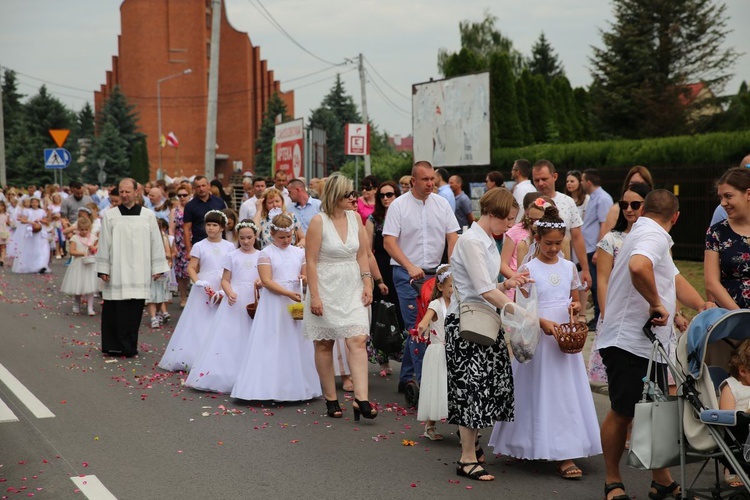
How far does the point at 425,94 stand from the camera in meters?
30.1

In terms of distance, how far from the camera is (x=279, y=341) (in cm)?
947

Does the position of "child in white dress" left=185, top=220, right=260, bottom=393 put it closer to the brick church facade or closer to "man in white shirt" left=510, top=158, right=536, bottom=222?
"man in white shirt" left=510, top=158, right=536, bottom=222

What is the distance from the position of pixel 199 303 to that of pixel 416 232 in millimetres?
3148

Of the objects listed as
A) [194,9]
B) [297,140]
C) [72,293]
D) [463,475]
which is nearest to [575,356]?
[463,475]

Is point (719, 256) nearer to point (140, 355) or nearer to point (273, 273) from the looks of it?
point (273, 273)

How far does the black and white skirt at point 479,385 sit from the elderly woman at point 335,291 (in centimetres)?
174

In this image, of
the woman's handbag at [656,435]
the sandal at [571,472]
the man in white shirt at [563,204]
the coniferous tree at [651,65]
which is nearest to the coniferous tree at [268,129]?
the coniferous tree at [651,65]

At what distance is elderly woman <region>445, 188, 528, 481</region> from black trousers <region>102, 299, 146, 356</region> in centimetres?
647

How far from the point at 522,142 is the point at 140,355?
30.6 meters

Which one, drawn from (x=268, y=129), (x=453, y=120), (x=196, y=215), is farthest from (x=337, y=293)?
(x=268, y=129)

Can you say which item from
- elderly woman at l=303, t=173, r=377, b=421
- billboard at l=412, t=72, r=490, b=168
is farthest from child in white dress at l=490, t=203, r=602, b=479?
billboard at l=412, t=72, r=490, b=168

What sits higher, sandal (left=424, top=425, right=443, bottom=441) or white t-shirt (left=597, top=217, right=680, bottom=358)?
white t-shirt (left=597, top=217, right=680, bottom=358)

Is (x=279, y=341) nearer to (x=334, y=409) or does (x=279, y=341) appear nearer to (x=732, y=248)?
(x=334, y=409)

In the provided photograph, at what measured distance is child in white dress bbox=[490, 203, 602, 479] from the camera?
6574mm
